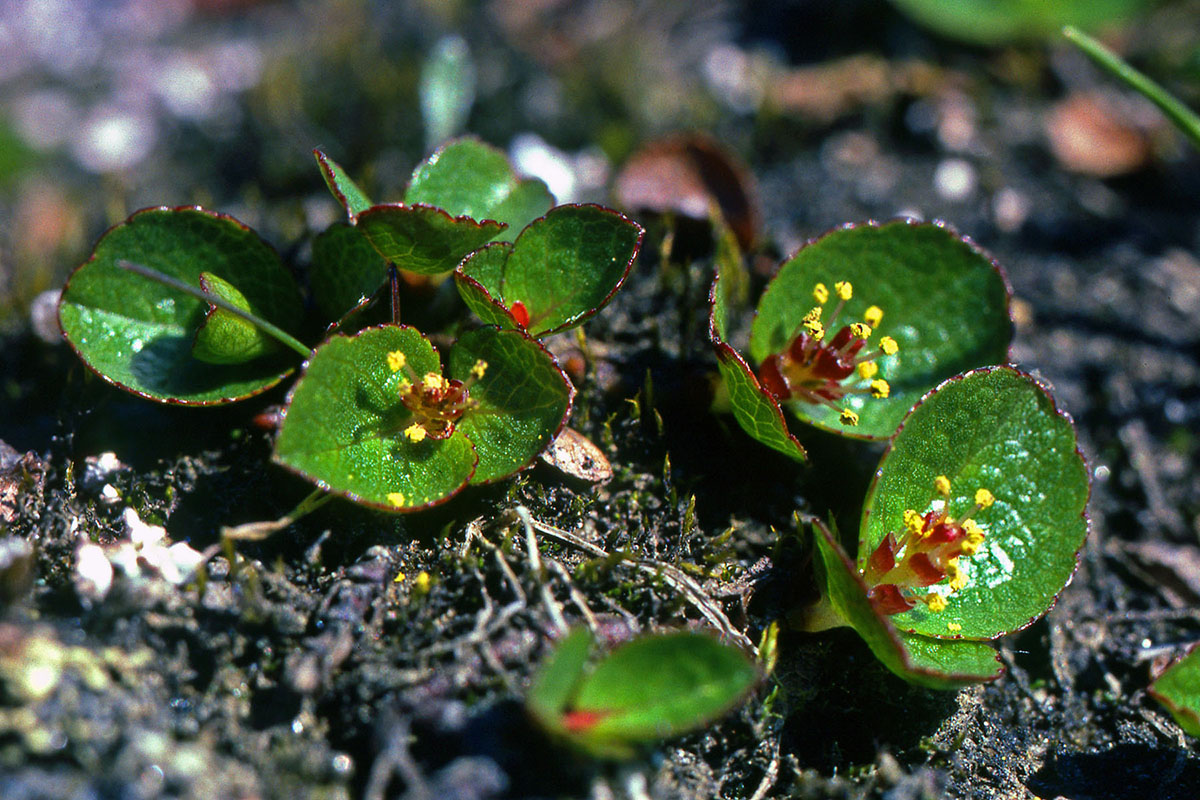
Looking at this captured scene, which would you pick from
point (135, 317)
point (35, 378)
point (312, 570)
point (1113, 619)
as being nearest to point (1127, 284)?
point (1113, 619)

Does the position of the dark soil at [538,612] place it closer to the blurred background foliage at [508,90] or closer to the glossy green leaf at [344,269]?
the glossy green leaf at [344,269]

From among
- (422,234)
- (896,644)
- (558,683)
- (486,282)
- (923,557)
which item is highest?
(422,234)

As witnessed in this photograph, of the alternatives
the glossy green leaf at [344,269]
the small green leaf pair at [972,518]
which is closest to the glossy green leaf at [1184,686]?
the small green leaf pair at [972,518]

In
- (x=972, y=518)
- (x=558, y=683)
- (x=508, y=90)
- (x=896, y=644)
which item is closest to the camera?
(x=558, y=683)

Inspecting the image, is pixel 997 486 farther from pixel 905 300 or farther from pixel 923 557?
pixel 905 300

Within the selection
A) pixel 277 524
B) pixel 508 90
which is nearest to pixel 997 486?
A: pixel 277 524

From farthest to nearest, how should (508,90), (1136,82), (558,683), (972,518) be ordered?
(508,90)
(1136,82)
(972,518)
(558,683)

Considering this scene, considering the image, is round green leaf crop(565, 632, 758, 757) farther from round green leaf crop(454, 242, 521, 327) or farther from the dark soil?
round green leaf crop(454, 242, 521, 327)
